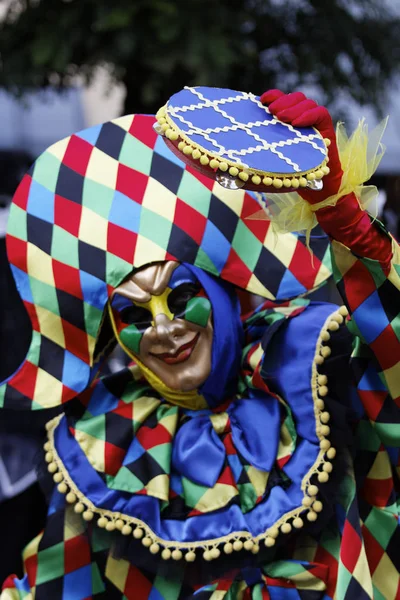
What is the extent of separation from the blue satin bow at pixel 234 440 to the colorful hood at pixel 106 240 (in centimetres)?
21

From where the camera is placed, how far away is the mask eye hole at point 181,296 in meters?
1.55

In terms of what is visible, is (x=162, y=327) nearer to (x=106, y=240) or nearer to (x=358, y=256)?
(x=106, y=240)

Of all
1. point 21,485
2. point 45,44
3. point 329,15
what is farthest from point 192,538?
point 329,15

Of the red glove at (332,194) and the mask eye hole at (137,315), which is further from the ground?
the red glove at (332,194)

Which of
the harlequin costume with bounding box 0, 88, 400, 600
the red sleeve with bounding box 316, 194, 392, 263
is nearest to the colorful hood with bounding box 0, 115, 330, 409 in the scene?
the harlequin costume with bounding box 0, 88, 400, 600

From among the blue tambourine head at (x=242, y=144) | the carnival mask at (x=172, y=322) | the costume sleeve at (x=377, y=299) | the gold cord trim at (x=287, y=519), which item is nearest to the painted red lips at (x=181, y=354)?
the carnival mask at (x=172, y=322)

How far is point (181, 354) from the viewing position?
5.08 feet

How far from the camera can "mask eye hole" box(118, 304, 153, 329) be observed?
5.17 feet

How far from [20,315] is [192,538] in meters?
1.22

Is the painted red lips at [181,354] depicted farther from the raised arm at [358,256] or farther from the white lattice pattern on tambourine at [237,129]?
the white lattice pattern on tambourine at [237,129]

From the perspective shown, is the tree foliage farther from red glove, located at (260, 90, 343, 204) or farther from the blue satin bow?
red glove, located at (260, 90, 343, 204)

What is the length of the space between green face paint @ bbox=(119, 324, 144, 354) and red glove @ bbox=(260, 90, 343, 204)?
0.48m

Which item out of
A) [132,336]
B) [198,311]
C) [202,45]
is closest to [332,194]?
[198,311]

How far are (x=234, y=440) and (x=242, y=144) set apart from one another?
61 cm
